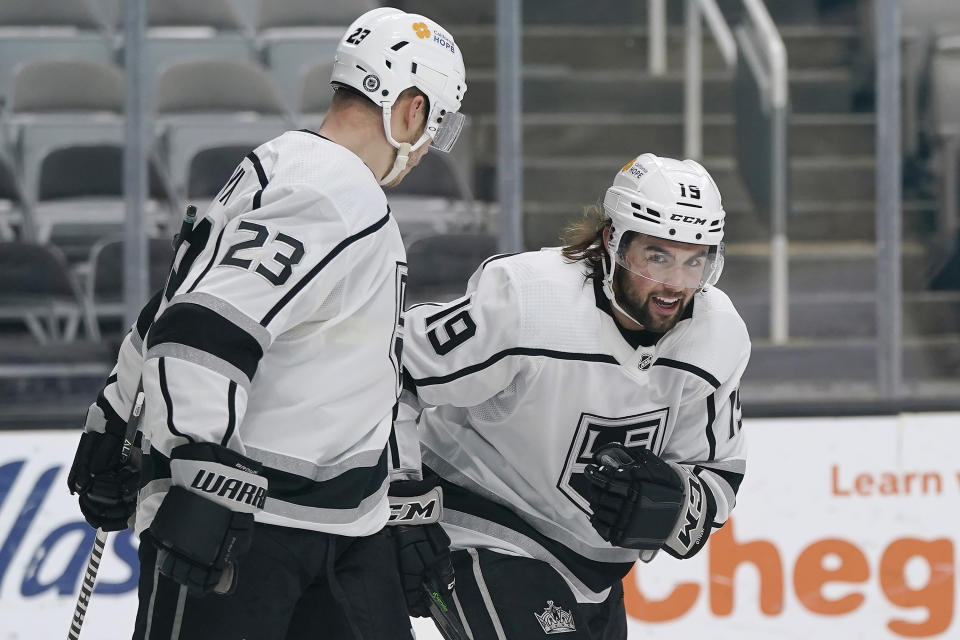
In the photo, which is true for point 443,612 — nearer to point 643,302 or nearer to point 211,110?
point 643,302

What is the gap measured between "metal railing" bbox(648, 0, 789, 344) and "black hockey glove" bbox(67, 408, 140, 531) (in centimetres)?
244

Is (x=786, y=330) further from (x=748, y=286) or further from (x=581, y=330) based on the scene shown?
(x=581, y=330)

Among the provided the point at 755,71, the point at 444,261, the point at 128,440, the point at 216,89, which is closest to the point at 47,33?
the point at 216,89

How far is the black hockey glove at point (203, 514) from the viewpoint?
5.15ft

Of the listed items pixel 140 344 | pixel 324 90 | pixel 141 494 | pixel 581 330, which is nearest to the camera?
pixel 141 494

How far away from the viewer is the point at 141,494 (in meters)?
1.72

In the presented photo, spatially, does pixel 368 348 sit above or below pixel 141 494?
above

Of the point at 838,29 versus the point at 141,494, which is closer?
the point at 141,494

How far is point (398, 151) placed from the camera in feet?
6.15

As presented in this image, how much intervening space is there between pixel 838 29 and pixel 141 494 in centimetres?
300

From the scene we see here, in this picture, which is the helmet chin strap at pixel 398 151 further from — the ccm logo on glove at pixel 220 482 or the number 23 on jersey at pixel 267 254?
the ccm logo on glove at pixel 220 482

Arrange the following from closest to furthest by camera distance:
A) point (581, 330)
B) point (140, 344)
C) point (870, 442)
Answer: point (140, 344) < point (581, 330) < point (870, 442)

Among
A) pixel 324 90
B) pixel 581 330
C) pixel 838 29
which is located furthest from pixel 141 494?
pixel 838 29

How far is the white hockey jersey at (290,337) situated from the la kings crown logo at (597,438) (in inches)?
20.6
